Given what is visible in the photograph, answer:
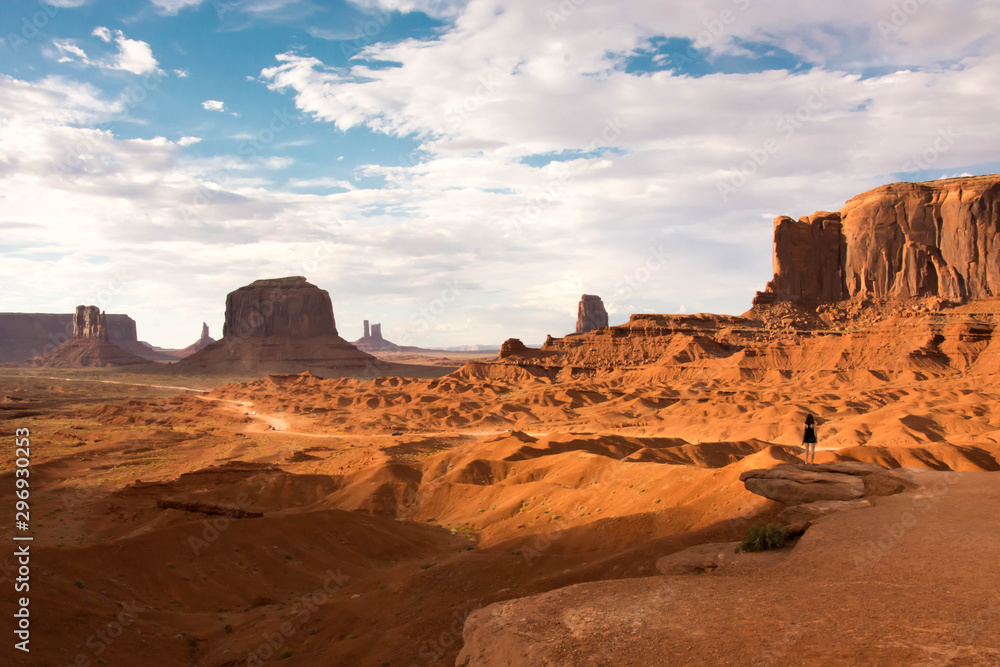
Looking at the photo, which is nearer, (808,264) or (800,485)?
(800,485)

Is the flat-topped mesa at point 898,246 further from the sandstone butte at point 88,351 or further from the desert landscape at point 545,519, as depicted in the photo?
the sandstone butte at point 88,351

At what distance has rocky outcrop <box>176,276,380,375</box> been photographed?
150 m

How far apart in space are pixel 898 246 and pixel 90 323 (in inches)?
8223

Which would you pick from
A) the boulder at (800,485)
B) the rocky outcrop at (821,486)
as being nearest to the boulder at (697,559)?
the rocky outcrop at (821,486)

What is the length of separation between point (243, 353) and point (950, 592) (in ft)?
529

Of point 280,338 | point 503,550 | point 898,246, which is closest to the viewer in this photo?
point 503,550

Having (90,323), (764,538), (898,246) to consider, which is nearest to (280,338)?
(90,323)

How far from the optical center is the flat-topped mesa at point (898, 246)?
4117 inches

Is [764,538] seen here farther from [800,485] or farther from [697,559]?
[800,485]

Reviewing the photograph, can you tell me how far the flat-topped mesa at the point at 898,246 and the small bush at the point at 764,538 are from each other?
114 metres

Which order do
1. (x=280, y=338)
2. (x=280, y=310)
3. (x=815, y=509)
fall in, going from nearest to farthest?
1. (x=815, y=509)
2. (x=280, y=338)
3. (x=280, y=310)

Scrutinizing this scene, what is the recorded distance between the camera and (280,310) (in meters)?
166

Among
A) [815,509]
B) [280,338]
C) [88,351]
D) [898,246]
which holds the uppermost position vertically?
[898,246]

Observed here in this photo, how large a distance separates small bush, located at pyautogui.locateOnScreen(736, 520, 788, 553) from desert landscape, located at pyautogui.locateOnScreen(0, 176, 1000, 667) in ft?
0.95
